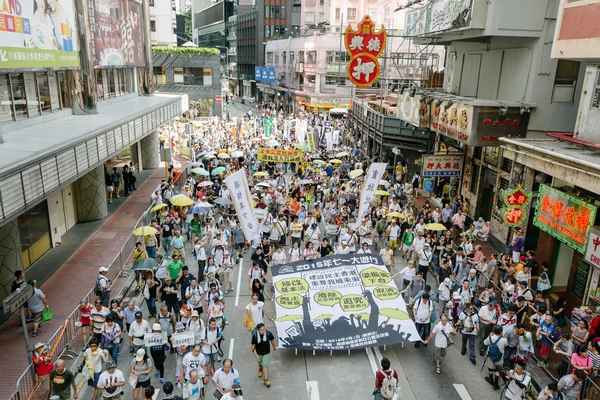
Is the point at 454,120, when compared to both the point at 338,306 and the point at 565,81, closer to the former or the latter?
the point at 565,81

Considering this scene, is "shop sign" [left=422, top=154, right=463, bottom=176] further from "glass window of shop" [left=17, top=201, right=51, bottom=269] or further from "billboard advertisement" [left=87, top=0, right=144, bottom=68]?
"billboard advertisement" [left=87, top=0, right=144, bottom=68]

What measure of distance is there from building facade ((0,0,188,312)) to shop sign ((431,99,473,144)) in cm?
1293

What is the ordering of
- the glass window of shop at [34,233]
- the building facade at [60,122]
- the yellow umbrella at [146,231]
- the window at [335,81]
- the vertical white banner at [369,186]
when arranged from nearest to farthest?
the building facade at [60,122] → the yellow umbrella at [146,231] → the glass window of shop at [34,233] → the vertical white banner at [369,186] → the window at [335,81]

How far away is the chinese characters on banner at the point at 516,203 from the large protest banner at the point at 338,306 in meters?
4.65

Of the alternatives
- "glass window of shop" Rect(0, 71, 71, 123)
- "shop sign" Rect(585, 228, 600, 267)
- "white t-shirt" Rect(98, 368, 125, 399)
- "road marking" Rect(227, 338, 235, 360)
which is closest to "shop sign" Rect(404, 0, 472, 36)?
"shop sign" Rect(585, 228, 600, 267)

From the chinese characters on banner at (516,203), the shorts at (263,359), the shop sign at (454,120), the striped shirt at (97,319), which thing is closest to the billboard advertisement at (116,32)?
the striped shirt at (97,319)

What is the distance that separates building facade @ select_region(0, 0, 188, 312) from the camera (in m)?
12.4

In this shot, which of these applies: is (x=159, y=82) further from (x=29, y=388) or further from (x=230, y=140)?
(x=29, y=388)

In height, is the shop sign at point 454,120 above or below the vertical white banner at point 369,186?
above

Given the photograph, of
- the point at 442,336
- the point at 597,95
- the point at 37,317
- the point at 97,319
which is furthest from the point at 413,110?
the point at 37,317

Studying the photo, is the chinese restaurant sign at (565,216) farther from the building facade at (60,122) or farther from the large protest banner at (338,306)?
the building facade at (60,122)

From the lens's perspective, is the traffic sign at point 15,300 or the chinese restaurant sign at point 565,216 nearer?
the traffic sign at point 15,300

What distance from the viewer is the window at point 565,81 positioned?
18.0 meters

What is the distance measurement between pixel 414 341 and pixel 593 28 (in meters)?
9.56
